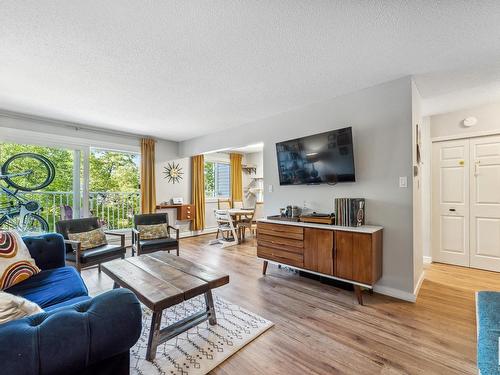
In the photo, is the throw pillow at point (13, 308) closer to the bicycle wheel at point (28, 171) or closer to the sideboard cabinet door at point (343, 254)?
the sideboard cabinet door at point (343, 254)

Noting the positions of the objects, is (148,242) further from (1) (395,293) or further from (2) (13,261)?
(1) (395,293)

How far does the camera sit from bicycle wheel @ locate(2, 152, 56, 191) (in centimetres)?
362

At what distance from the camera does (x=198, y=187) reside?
6043 millimetres

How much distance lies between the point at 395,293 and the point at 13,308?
2990 millimetres

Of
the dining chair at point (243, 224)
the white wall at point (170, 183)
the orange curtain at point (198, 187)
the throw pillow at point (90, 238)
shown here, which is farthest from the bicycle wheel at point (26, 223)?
the dining chair at point (243, 224)

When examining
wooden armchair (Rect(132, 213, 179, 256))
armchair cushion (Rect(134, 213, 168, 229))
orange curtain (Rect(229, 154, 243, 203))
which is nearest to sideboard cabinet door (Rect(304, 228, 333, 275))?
wooden armchair (Rect(132, 213, 179, 256))

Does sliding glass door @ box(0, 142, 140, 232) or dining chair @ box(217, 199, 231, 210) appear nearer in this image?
sliding glass door @ box(0, 142, 140, 232)

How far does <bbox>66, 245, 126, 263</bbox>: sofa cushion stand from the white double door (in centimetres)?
460

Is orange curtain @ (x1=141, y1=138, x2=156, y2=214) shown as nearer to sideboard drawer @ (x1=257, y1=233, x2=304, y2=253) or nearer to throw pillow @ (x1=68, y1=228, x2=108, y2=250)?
throw pillow @ (x1=68, y1=228, x2=108, y2=250)

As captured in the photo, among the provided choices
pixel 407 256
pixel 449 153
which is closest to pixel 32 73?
pixel 407 256

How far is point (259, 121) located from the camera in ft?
13.0

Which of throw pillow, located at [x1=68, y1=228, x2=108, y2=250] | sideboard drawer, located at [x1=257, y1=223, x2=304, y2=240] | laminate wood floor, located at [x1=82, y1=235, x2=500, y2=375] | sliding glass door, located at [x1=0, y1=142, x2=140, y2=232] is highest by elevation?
sliding glass door, located at [x1=0, y1=142, x2=140, y2=232]

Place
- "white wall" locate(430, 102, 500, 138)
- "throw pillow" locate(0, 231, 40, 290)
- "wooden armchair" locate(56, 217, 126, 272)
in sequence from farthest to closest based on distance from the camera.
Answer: "white wall" locate(430, 102, 500, 138) → "wooden armchair" locate(56, 217, 126, 272) → "throw pillow" locate(0, 231, 40, 290)

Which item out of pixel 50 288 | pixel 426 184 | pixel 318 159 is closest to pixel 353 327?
pixel 318 159
